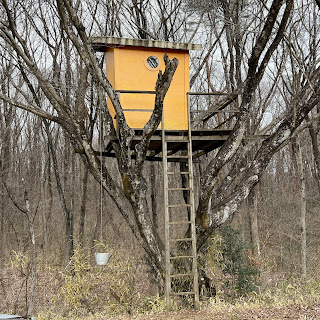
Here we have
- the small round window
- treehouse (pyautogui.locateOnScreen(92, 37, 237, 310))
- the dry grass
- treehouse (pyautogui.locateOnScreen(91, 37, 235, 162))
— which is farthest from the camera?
the small round window

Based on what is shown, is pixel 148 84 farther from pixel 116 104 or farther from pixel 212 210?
pixel 212 210

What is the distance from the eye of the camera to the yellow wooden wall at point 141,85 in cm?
831

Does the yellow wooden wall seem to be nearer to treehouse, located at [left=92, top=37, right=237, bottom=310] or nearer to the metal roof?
treehouse, located at [left=92, top=37, right=237, bottom=310]

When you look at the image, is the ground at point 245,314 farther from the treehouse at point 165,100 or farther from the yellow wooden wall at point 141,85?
the yellow wooden wall at point 141,85

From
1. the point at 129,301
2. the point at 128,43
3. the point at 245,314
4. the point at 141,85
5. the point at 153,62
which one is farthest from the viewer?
the point at 129,301

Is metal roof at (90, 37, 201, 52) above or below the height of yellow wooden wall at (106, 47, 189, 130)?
above

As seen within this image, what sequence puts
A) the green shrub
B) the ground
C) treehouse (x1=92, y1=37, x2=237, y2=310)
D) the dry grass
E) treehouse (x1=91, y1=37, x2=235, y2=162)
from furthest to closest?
the green shrub
treehouse (x1=91, y1=37, x2=235, y2=162)
treehouse (x1=92, y1=37, x2=237, y2=310)
the dry grass
the ground

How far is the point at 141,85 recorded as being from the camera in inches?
335

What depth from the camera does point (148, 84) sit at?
8.55 meters

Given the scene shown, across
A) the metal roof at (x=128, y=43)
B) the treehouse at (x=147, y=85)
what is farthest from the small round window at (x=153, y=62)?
the metal roof at (x=128, y=43)

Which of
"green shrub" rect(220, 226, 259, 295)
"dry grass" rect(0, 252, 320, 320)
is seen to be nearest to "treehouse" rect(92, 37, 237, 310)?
"dry grass" rect(0, 252, 320, 320)

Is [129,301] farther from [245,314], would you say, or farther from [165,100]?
[165,100]

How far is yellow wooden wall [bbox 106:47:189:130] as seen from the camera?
8.31 metres

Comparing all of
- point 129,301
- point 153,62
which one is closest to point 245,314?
point 129,301
